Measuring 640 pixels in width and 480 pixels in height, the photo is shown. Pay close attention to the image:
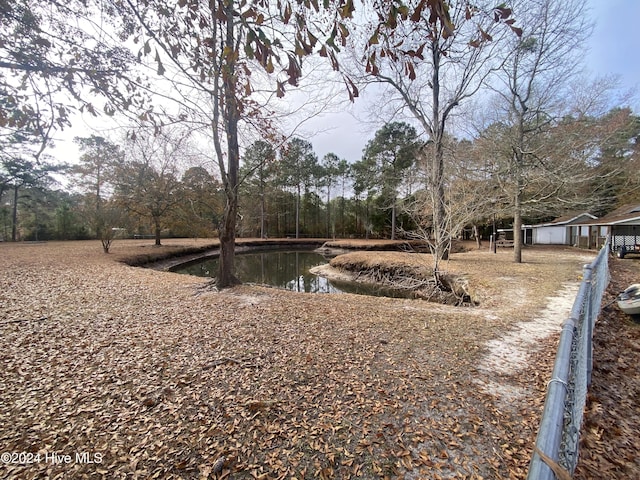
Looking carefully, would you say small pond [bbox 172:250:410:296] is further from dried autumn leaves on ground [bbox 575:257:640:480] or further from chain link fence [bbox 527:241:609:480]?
chain link fence [bbox 527:241:609:480]

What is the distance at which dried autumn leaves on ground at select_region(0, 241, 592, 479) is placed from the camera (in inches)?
63.1

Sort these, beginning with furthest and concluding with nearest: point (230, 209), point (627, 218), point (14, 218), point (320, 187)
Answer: point (320, 187), point (14, 218), point (627, 218), point (230, 209)

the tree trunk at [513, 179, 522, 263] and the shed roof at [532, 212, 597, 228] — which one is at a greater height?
the shed roof at [532, 212, 597, 228]

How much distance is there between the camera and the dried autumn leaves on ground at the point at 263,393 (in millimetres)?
1603

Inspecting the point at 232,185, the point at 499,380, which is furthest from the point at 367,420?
the point at 232,185

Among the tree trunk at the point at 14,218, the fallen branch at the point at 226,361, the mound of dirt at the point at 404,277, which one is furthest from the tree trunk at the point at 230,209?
the tree trunk at the point at 14,218

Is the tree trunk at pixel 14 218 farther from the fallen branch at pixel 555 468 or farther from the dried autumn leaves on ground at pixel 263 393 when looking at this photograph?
the fallen branch at pixel 555 468

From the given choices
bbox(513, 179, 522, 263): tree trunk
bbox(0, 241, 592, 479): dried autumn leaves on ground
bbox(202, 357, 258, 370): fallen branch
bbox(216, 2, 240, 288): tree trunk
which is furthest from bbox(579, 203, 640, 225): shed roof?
bbox(202, 357, 258, 370): fallen branch

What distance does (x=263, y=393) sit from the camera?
2.22m

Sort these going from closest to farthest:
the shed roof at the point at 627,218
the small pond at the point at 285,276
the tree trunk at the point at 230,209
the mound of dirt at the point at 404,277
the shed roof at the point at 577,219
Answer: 1. the tree trunk at the point at 230,209
2. the mound of dirt at the point at 404,277
3. the small pond at the point at 285,276
4. the shed roof at the point at 627,218
5. the shed roof at the point at 577,219

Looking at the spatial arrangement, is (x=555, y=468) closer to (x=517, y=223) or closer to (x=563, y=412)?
(x=563, y=412)

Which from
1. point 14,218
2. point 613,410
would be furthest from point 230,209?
point 14,218

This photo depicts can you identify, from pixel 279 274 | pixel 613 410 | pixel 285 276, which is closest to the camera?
pixel 613 410

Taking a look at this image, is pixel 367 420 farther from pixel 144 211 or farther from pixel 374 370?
pixel 144 211
